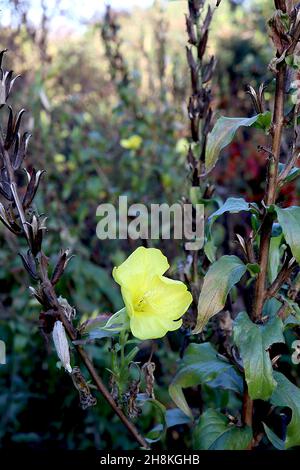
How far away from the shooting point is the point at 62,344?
0.90 m

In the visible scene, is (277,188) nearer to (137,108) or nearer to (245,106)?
(137,108)

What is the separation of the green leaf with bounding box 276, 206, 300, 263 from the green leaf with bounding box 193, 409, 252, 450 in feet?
1.25

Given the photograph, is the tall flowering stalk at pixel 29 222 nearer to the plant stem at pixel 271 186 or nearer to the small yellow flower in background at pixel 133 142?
the plant stem at pixel 271 186

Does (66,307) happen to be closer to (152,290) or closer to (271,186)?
(152,290)

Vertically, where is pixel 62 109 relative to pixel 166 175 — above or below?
above

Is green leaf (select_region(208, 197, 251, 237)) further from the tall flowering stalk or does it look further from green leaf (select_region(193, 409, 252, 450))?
green leaf (select_region(193, 409, 252, 450))

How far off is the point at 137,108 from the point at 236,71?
387 cm

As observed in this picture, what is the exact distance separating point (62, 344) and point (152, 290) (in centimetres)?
19

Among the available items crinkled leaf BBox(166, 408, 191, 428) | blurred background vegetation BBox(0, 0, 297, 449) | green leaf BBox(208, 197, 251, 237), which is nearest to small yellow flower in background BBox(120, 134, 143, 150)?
blurred background vegetation BBox(0, 0, 297, 449)

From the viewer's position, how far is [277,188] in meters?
1.01

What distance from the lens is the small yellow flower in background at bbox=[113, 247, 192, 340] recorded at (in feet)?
3.20

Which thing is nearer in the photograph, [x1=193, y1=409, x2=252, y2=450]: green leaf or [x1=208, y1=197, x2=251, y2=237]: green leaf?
[x1=208, y1=197, x2=251, y2=237]: green leaf
